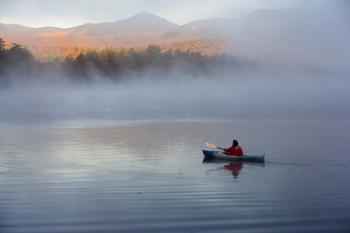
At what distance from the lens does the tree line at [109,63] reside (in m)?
77.2

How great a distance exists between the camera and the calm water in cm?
948

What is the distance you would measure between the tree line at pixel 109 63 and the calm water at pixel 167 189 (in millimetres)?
55405

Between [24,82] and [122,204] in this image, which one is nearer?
[122,204]

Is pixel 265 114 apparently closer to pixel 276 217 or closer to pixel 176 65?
pixel 176 65

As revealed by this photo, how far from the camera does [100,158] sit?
19.8 meters

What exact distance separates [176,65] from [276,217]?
249ft

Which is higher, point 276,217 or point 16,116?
point 276,217

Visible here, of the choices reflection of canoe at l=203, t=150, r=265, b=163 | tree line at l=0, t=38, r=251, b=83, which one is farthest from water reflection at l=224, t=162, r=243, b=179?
tree line at l=0, t=38, r=251, b=83

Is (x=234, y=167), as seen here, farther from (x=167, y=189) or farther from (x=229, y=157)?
(x=167, y=189)

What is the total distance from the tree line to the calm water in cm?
5540

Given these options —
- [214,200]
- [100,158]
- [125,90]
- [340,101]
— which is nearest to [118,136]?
[100,158]

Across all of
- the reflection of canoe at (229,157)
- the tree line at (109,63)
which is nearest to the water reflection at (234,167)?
the reflection of canoe at (229,157)

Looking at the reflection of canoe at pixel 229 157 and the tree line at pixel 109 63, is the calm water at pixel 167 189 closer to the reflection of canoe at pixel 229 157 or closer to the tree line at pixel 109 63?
the reflection of canoe at pixel 229 157

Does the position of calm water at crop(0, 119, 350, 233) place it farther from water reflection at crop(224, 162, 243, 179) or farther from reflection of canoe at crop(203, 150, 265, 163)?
reflection of canoe at crop(203, 150, 265, 163)
